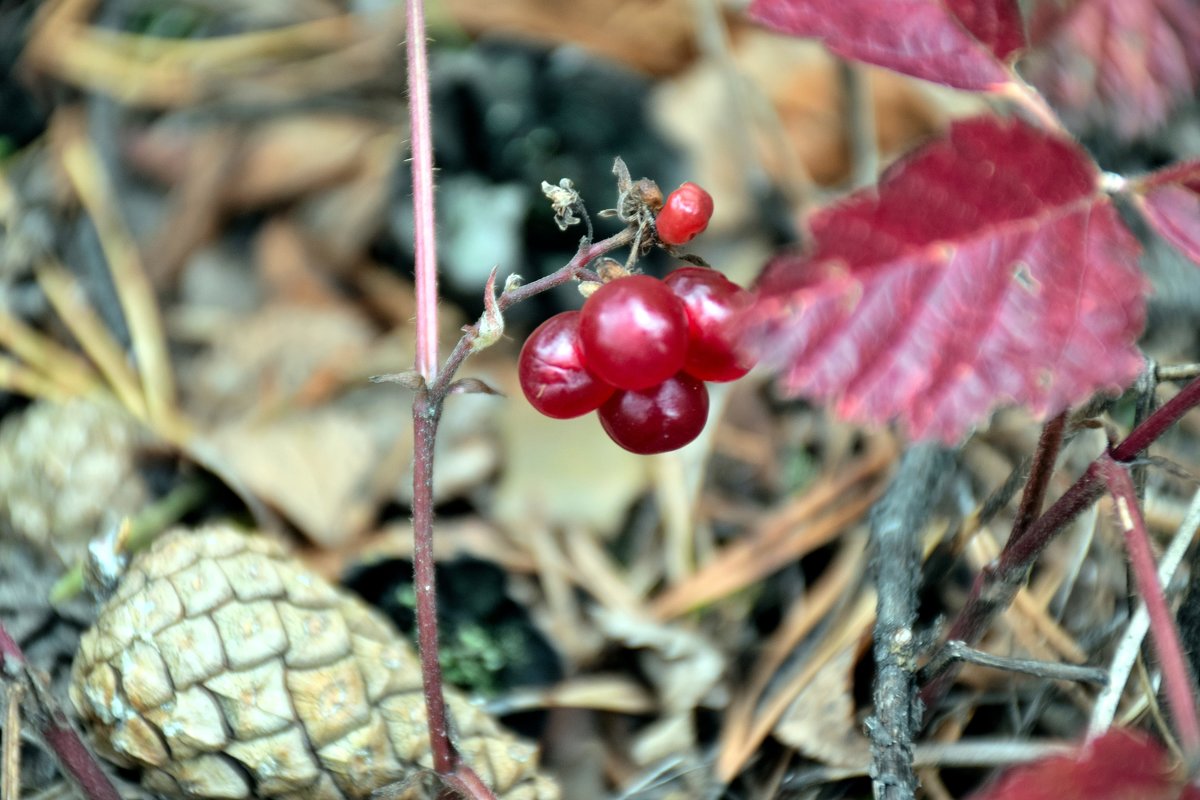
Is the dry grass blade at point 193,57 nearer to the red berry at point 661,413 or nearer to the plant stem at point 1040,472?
the red berry at point 661,413

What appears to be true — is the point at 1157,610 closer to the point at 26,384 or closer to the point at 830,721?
the point at 830,721

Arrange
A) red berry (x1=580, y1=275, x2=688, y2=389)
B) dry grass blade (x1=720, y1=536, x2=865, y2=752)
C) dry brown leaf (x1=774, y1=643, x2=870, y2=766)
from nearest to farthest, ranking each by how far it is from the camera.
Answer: red berry (x1=580, y1=275, x2=688, y2=389)
dry brown leaf (x1=774, y1=643, x2=870, y2=766)
dry grass blade (x1=720, y1=536, x2=865, y2=752)

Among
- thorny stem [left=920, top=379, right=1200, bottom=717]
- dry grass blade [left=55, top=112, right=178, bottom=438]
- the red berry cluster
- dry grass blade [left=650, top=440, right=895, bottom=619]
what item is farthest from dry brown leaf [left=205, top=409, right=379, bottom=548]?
thorny stem [left=920, top=379, right=1200, bottom=717]

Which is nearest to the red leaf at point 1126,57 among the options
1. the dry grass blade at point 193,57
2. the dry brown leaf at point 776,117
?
the dry brown leaf at point 776,117

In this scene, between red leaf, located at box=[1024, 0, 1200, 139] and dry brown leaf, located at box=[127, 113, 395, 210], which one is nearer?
red leaf, located at box=[1024, 0, 1200, 139]

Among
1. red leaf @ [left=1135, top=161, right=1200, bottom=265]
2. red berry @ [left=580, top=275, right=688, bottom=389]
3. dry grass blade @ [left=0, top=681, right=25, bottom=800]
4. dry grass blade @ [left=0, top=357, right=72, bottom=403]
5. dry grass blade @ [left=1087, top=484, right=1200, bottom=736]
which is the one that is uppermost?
red leaf @ [left=1135, top=161, right=1200, bottom=265]

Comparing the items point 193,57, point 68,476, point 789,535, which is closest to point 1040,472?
point 789,535

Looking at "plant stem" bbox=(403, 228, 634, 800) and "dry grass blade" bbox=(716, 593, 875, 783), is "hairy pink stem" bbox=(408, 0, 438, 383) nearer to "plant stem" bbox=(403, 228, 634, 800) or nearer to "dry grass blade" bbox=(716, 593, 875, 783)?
"plant stem" bbox=(403, 228, 634, 800)
